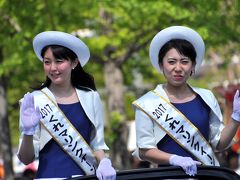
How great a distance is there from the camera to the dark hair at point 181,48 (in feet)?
15.0

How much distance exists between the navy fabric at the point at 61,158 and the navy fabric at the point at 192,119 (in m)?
0.45

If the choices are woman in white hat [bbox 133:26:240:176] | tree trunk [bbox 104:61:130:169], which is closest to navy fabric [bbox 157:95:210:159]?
woman in white hat [bbox 133:26:240:176]

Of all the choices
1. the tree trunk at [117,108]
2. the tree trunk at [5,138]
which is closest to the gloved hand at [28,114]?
the tree trunk at [5,138]

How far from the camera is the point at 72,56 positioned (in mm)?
4637

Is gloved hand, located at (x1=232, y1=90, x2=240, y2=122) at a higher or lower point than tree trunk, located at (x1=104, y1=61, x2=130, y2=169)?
lower

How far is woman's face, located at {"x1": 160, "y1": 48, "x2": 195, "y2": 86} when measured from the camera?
454 cm

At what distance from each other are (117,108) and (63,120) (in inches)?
441

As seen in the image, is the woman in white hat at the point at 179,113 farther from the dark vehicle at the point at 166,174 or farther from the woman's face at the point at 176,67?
the dark vehicle at the point at 166,174

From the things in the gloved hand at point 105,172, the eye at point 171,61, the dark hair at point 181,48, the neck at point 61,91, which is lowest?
the gloved hand at point 105,172

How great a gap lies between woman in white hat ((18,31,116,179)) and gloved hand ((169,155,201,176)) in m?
0.40

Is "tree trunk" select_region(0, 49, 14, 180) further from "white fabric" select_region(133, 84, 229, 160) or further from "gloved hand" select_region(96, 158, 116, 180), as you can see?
"gloved hand" select_region(96, 158, 116, 180)

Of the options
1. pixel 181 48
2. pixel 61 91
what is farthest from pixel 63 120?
pixel 181 48

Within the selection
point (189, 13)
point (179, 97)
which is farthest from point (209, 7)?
point (179, 97)

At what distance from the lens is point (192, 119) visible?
4.55m
